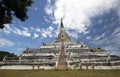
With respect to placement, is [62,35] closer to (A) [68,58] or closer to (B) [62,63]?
(A) [68,58]

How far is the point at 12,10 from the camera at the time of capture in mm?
20500

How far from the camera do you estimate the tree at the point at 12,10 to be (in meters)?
19.8

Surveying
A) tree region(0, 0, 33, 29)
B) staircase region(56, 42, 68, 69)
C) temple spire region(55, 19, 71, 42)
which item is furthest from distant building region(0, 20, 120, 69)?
tree region(0, 0, 33, 29)

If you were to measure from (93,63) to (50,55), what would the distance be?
25.3 feet

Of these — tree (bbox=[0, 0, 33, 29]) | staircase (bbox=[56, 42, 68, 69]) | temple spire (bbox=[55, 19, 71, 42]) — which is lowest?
staircase (bbox=[56, 42, 68, 69])

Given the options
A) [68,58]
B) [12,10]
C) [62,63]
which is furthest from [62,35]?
[12,10]

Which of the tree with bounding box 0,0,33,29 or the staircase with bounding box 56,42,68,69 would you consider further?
the staircase with bounding box 56,42,68,69

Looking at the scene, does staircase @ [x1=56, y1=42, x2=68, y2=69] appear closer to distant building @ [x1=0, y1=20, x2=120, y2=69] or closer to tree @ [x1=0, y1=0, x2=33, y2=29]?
distant building @ [x1=0, y1=20, x2=120, y2=69]

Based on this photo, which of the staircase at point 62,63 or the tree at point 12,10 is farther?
the staircase at point 62,63

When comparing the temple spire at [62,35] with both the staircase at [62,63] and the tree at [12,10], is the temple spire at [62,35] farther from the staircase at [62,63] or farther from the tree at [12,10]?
the tree at [12,10]

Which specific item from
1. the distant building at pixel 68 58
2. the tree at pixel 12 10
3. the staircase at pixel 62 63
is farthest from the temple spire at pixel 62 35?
the tree at pixel 12 10

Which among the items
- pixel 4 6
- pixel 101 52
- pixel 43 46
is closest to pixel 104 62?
pixel 101 52

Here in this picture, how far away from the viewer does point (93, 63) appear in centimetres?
3441

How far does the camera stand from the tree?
1975 centimetres
